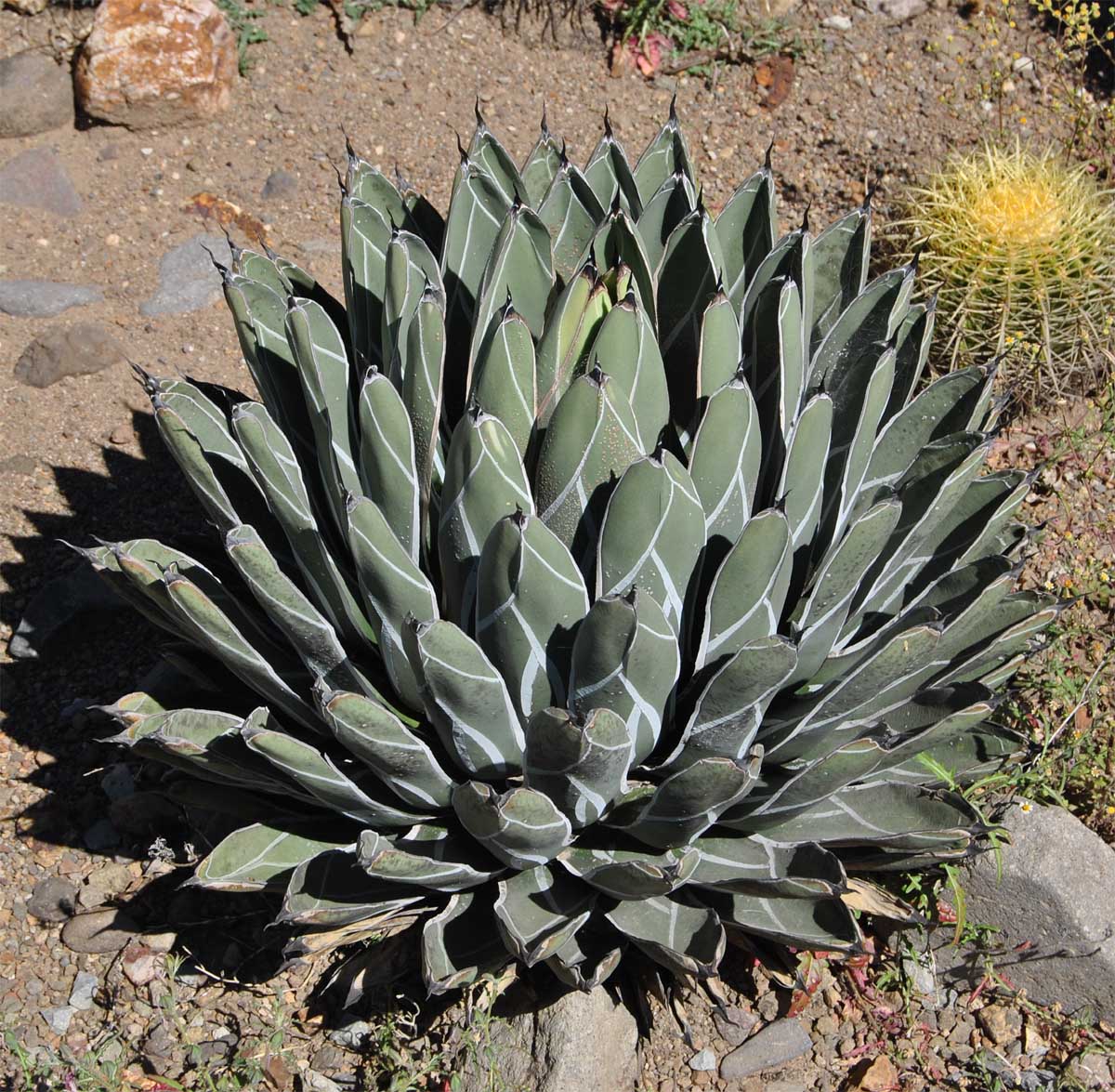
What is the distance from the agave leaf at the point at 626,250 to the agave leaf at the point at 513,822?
977mm

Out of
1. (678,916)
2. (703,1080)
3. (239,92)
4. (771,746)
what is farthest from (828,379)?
(239,92)

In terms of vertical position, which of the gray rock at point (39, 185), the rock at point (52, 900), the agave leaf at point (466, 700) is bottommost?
the rock at point (52, 900)

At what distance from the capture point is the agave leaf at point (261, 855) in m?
2.45

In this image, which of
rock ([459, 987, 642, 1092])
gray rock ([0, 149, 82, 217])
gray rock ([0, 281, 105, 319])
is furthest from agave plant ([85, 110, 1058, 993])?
gray rock ([0, 149, 82, 217])

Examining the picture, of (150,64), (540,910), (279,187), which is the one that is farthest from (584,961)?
(150,64)

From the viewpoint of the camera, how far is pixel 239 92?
542cm

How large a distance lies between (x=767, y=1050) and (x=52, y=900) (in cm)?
183

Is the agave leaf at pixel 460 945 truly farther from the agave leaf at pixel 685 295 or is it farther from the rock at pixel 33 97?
the rock at pixel 33 97

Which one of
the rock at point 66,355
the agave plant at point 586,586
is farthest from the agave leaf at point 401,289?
the rock at point 66,355

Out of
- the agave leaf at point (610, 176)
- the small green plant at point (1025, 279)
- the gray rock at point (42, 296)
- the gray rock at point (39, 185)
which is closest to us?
the agave leaf at point (610, 176)

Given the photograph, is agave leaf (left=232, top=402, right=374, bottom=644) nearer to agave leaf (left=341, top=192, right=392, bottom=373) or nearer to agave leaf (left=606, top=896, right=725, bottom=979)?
agave leaf (left=341, top=192, right=392, bottom=373)

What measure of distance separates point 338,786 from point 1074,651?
7.51 feet

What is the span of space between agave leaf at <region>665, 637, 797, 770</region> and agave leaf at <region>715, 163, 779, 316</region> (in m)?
0.94

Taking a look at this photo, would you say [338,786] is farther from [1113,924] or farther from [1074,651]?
[1074,651]
